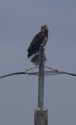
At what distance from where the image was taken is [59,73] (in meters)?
9.12

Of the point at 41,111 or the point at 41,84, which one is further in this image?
the point at 41,84

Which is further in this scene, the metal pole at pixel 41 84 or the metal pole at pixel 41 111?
the metal pole at pixel 41 84

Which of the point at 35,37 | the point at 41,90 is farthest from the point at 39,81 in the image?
the point at 35,37

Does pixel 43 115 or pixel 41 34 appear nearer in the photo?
pixel 43 115

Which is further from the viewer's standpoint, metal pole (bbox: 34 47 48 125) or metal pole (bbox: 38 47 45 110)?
metal pole (bbox: 38 47 45 110)

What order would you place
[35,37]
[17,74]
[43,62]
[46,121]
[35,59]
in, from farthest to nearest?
[35,37], [17,74], [35,59], [43,62], [46,121]

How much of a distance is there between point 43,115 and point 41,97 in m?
0.43

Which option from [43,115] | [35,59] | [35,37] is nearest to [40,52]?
[35,59]

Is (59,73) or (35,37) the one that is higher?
(35,37)

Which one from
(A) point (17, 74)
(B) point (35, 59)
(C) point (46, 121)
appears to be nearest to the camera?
(C) point (46, 121)

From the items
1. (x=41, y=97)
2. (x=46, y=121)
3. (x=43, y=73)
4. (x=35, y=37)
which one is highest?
(x=35, y=37)

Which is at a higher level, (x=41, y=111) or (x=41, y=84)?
(x=41, y=84)

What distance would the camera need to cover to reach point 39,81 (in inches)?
336

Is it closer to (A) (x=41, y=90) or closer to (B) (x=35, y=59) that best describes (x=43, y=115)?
(A) (x=41, y=90)
